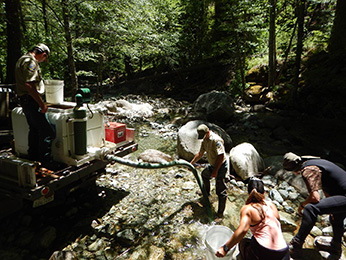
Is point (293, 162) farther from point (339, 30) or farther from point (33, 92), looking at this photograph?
point (339, 30)

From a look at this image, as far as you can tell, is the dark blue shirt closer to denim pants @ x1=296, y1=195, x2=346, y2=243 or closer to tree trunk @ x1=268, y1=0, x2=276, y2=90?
denim pants @ x1=296, y1=195, x2=346, y2=243

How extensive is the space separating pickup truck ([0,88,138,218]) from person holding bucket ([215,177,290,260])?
8.24 feet

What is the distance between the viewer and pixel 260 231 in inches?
103

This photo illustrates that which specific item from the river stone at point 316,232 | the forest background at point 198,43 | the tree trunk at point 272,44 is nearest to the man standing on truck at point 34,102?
the river stone at point 316,232

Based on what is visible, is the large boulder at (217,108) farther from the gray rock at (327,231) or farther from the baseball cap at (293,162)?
the baseball cap at (293,162)

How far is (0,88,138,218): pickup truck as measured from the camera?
3184 mm

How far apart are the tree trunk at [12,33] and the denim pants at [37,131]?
5.93m

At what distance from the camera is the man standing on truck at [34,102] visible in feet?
11.4

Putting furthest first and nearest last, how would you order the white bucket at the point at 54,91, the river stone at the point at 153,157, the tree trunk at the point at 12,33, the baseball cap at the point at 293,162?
the tree trunk at the point at 12,33, the river stone at the point at 153,157, the white bucket at the point at 54,91, the baseball cap at the point at 293,162

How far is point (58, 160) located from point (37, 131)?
63 cm

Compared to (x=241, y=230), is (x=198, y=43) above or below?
above

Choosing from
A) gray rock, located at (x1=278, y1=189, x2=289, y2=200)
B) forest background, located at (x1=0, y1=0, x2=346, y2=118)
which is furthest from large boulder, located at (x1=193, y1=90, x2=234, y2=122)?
gray rock, located at (x1=278, y1=189, x2=289, y2=200)

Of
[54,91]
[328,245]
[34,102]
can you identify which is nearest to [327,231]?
[328,245]

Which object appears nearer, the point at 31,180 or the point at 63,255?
the point at 31,180
